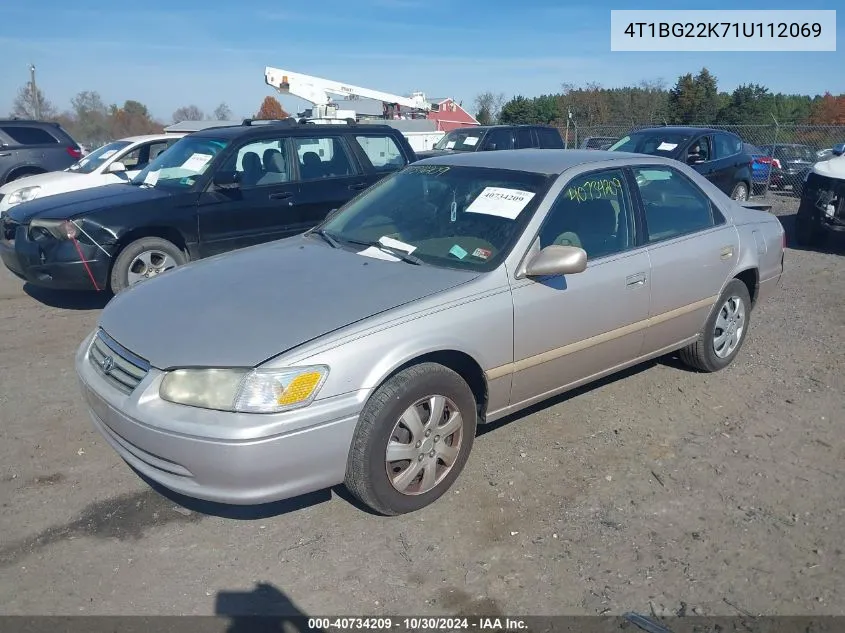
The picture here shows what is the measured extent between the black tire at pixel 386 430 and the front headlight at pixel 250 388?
0.96ft

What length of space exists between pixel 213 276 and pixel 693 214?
10.2ft

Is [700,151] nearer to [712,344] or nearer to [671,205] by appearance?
[712,344]

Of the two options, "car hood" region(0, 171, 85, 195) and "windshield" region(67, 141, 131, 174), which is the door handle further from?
"windshield" region(67, 141, 131, 174)

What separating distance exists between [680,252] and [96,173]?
8.15 m

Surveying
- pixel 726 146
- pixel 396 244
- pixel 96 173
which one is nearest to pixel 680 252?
pixel 396 244

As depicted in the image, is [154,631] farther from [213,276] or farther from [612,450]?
[612,450]

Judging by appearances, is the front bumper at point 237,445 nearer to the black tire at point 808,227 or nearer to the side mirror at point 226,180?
the side mirror at point 226,180

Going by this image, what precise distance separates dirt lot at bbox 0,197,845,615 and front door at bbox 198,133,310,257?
2.57 meters

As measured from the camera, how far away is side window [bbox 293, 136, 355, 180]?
747 cm

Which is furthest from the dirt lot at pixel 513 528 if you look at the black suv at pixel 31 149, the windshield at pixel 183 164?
the black suv at pixel 31 149

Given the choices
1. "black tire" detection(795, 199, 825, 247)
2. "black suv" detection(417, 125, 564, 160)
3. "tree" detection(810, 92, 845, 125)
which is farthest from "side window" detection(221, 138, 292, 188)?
"tree" detection(810, 92, 845, 125)

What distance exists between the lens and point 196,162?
7234 mm

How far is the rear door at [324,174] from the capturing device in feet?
24.3

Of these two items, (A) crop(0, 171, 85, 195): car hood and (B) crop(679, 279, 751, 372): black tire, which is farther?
(A) crop(0, 171, 85, 195): car hood
